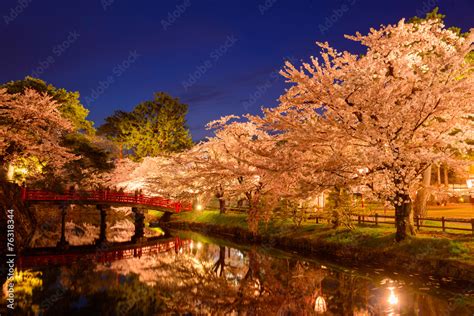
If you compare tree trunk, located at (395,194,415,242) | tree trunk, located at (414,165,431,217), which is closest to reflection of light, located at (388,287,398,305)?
tree trunk, located at (395,194,415,242)

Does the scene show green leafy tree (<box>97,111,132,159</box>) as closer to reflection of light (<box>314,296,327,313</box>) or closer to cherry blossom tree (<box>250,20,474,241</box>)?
cherry blossom tree (<box>250,20,474,241</box>)

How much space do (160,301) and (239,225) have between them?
57.1 ft

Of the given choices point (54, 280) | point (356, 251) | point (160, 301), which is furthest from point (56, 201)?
point (356, 251)

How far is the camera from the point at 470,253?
1352 centimetres

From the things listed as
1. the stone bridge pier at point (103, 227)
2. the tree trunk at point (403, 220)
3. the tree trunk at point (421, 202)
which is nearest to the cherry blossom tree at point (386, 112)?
the tree trunk at point (403, 220)

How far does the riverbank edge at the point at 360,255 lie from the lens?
13258 mm

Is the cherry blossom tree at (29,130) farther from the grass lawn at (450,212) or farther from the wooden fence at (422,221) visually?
the grass lawn at (450,212)

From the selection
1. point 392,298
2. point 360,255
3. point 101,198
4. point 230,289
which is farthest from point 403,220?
point 101,198

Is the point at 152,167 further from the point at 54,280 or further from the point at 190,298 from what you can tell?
the point at 190,298

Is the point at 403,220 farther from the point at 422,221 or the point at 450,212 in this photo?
the point at 450,212

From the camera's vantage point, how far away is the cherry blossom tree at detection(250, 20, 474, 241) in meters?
13.6

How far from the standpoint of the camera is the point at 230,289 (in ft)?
42.8

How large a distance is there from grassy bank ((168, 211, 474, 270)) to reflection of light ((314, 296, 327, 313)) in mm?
5512

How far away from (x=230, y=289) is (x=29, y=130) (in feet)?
67.8
